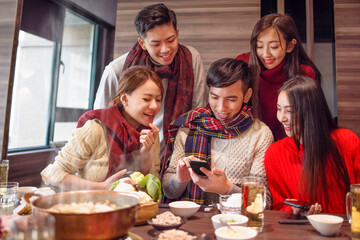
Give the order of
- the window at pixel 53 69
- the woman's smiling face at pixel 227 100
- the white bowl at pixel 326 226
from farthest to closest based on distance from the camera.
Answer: the window at pixel 53 69 < the woman's smiling face at pixel 227 100 < the white bowl at pixel 326 226

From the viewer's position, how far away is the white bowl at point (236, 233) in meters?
0.86

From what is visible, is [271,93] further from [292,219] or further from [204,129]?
[292,219]

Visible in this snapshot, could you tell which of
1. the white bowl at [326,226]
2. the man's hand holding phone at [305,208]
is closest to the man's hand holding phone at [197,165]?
the man's hand holding phone at [305,208]

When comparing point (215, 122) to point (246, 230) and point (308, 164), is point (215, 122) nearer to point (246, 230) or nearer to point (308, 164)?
point (308, 164)

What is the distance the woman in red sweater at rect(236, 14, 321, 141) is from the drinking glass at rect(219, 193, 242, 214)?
2.72ft

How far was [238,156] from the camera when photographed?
6.02 feet

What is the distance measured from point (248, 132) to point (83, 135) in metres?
0.96

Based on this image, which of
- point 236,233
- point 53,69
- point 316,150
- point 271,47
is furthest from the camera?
point 53,69

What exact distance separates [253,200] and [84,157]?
100 centimetres

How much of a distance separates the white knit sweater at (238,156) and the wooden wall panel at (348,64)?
87cm

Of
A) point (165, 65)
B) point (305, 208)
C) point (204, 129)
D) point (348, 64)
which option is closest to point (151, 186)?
point (305, 208)

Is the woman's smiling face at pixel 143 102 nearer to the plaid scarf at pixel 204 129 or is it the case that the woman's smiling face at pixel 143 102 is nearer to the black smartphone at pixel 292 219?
the plaid scarf at pixel 204 129

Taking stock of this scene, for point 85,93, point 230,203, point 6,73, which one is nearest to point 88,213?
point 230,203

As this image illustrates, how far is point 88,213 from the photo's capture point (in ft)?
2.50
